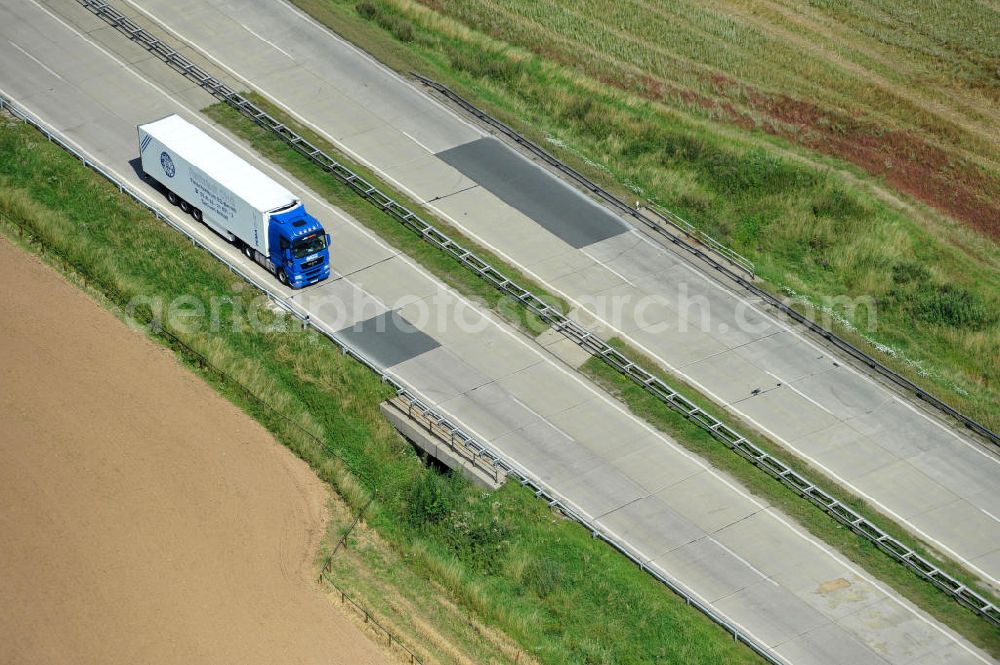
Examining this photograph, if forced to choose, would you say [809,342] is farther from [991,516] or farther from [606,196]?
[606,196]

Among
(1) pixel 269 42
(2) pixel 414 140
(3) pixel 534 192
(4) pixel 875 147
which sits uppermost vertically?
(1) pixel 269 42

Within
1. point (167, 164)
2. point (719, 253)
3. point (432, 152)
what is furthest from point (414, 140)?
point (719, 253)

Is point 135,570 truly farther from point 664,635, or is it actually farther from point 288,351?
point 664,635

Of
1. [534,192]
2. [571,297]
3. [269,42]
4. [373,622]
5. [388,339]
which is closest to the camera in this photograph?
[373,622]

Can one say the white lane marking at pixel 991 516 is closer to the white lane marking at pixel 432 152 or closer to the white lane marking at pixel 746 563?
the white lane marking at pixel 432 152

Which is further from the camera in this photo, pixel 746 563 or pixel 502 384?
pixel 502 384

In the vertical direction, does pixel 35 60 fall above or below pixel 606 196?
above

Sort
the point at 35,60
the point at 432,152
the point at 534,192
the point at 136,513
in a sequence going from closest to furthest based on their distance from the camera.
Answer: the point at 136,513, the point at 534,192, the point at 432,152, the point at 35,60

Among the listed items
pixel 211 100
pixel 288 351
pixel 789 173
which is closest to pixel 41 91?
pixel 211 100
